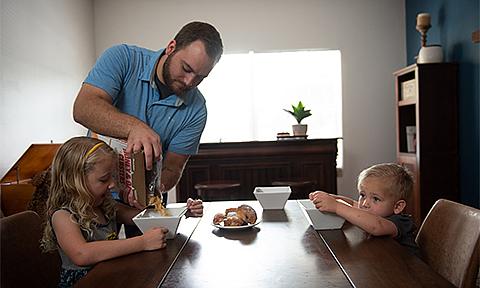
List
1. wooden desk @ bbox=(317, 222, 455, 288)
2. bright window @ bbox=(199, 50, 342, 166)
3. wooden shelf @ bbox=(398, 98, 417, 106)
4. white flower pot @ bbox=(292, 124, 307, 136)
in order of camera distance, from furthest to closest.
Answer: bright window @ bbox=(199, 50, 342, 166), white flower pot @ bbox=(292, 124, 307, 136), wooden shelf @ bbox=(398, 98, 417, 106), wooden desk @ bbox=(317, 222, 455, 288)

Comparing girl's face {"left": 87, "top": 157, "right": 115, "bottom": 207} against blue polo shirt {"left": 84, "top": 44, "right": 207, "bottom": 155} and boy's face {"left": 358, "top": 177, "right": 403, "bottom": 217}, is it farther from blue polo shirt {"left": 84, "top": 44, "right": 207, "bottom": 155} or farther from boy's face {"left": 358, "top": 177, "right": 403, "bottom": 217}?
boy's face {"left": 358, "top": 177, "right": 403, "bottom": 217}

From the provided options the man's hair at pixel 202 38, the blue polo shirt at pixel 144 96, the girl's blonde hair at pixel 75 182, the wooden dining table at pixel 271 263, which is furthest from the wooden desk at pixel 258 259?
the man's hair at pixel 202 38

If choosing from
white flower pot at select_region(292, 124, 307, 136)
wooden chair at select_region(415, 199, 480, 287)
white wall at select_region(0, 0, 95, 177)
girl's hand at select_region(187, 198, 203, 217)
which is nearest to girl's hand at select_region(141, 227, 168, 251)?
girl's hand at select_region(187, 198, 203, 217)

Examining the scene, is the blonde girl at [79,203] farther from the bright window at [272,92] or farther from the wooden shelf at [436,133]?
the bright window at [272,92]

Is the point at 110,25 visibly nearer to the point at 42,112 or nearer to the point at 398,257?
the point at 42,112

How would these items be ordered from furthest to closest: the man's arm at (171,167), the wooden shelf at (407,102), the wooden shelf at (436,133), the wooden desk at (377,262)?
the wooden shelf at (407,102), the wooden shelf at (436,133), the man's arm at (171,167), the wooden desk at (377,262)

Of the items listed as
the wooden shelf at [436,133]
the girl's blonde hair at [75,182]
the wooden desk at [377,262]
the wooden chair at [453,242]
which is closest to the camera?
the wooden desk at [377,262]

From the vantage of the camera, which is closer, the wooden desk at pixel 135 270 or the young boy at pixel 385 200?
the wooden desk at pixel 135 270

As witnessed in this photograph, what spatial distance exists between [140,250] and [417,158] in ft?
10.7

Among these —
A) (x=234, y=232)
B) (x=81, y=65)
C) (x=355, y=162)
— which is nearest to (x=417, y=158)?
(x=355, y=162)

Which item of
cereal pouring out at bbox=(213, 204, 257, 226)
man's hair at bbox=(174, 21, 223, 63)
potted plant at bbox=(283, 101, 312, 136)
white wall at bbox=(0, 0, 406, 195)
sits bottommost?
cereal pouring out at bbox=(213, 204, 257, 226)

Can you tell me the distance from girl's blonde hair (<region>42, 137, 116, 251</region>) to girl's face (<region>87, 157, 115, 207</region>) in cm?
1

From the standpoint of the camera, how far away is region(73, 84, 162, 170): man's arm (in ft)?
4.31

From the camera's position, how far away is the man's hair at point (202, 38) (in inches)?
65.7
